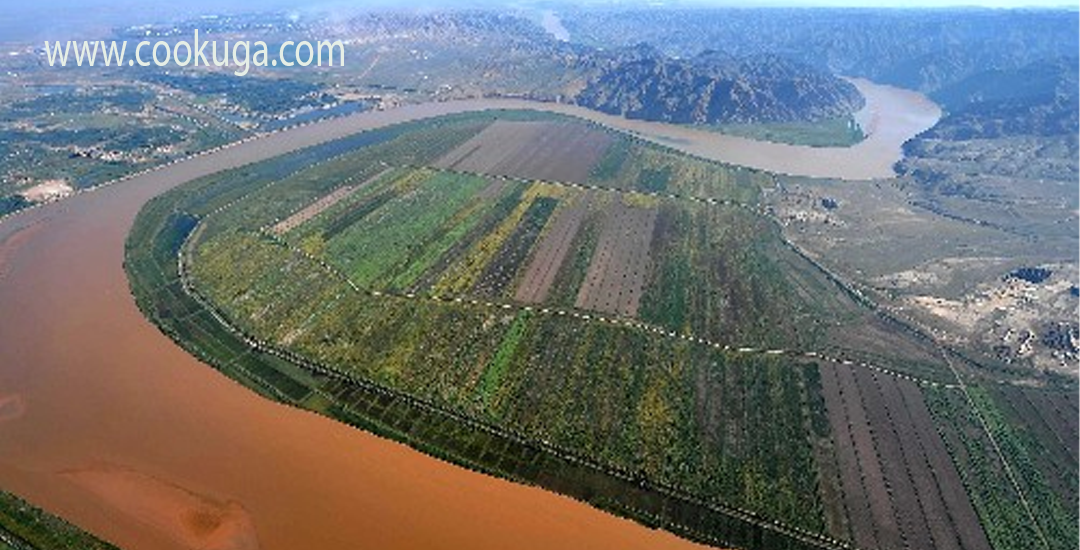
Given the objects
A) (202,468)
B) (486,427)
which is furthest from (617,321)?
(202,468)

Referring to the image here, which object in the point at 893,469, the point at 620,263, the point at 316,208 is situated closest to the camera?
the point at 893,469

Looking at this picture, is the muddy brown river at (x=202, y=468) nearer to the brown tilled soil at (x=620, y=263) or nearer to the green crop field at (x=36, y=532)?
the green crop field at (x=36, y=532)

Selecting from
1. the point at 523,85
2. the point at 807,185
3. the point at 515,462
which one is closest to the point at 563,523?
the point at 515,462

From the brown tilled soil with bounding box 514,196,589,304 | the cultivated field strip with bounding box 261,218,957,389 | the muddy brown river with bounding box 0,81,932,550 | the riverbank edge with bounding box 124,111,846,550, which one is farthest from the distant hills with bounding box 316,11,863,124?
the muddy brown river with bounding box 0,81,932,550

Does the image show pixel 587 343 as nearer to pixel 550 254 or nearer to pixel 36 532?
pixel 550 254

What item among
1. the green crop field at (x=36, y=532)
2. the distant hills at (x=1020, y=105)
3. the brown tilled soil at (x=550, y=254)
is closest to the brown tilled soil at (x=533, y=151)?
the brown tilled soil at (x=550, y=254)

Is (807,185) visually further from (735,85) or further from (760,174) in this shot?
(735,85)

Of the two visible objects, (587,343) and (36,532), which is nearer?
(36,532)
